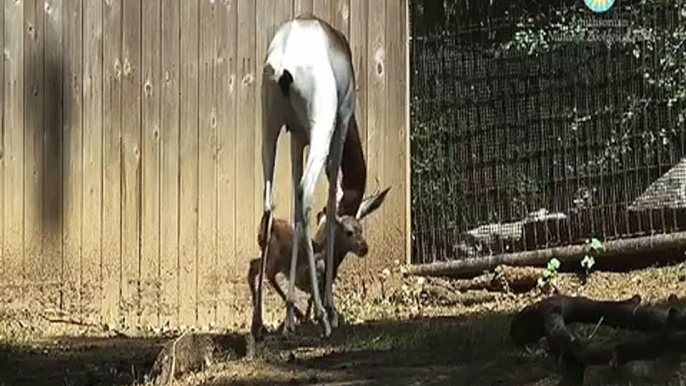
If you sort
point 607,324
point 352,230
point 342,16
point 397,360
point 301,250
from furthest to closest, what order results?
point 342,16 → point 352,230 → point 301,250 → point 397,360 → point 607,324

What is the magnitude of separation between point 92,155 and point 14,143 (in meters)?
0.46

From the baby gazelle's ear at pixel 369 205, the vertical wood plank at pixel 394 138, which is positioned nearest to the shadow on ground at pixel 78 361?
the baby gazelle's ear at pixel 369 205

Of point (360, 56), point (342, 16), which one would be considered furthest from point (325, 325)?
point (342, 16)

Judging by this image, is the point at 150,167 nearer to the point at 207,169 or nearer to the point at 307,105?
the point at 207,169

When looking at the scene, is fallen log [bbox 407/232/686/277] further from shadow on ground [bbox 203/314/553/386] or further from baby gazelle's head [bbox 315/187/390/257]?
shadow on ground [bbox 203/314/553/386]

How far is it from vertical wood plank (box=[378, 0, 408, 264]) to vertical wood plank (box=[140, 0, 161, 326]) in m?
1.48

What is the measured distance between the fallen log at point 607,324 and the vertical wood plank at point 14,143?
158 inches

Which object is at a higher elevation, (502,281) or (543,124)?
(543,124)

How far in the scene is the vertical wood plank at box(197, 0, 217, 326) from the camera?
8164mm

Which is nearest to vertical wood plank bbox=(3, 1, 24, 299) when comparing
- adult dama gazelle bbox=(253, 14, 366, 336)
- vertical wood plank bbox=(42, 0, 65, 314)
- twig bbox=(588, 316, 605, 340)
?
vertical wood plank bbox=(42, 0, 65, 314)

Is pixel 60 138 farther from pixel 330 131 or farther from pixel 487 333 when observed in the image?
pixel 487 333

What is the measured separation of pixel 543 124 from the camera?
881cm

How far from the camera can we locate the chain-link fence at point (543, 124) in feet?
28.3

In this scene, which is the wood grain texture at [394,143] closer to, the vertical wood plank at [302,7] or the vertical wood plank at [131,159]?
the vertical wood plank at [302,7]
